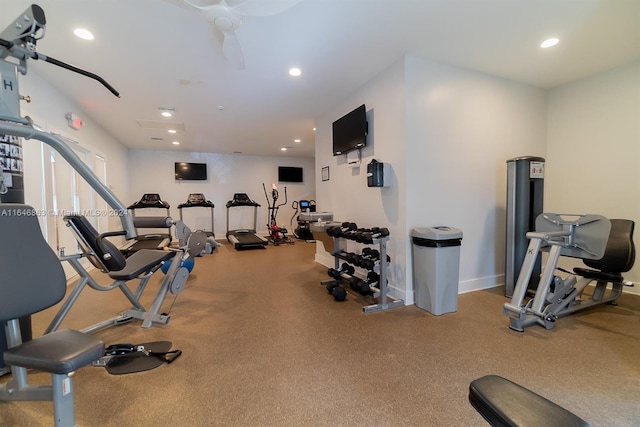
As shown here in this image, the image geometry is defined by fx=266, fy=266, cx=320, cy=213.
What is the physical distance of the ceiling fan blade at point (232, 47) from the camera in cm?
196

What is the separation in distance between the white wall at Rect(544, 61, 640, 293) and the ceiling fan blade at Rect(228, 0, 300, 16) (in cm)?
415

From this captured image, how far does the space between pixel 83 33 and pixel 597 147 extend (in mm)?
5912

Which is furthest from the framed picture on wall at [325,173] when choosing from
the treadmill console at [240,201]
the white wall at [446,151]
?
the treadmill console at [240,201]

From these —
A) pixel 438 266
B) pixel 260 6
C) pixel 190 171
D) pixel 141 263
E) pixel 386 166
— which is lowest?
pixel 438 266

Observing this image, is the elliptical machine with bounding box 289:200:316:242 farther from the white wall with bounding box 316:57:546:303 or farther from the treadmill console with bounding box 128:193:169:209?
the white wall with bounding box 316:57:546:303

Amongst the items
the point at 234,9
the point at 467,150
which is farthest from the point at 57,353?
the point at 467,150

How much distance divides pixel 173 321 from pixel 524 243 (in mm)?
3946

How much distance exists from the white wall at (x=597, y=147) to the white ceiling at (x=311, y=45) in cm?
25

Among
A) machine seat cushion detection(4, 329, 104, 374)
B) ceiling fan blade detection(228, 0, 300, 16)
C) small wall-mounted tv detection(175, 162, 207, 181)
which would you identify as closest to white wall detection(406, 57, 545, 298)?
ceiling fan blade detection(228, 0, 300, 16)

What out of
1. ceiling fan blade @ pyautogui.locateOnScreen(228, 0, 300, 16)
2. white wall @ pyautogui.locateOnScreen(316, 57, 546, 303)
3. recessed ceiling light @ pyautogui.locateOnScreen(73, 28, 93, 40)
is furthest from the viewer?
white wall @ pyautogui.locateOnScreen(316, 57, 546, 303)

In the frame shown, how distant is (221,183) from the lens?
27.8ft

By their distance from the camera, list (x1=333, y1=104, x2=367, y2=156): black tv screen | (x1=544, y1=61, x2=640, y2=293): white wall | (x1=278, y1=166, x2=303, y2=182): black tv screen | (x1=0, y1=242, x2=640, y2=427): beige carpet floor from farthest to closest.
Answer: (x1=278, y1=166, x2=303, y2=182): black tv screen
(x1=333, y1=104, x2=367, y2=156): black tv screen
(x1=544, y1=61, x2=640, y2=293): white wall
(x1=0, y1=242, x2=640, y2=427): beige carpet floor

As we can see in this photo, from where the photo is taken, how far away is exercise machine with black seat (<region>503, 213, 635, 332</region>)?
2.37 m

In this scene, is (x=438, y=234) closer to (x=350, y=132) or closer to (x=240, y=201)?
(x=350, y=132)
